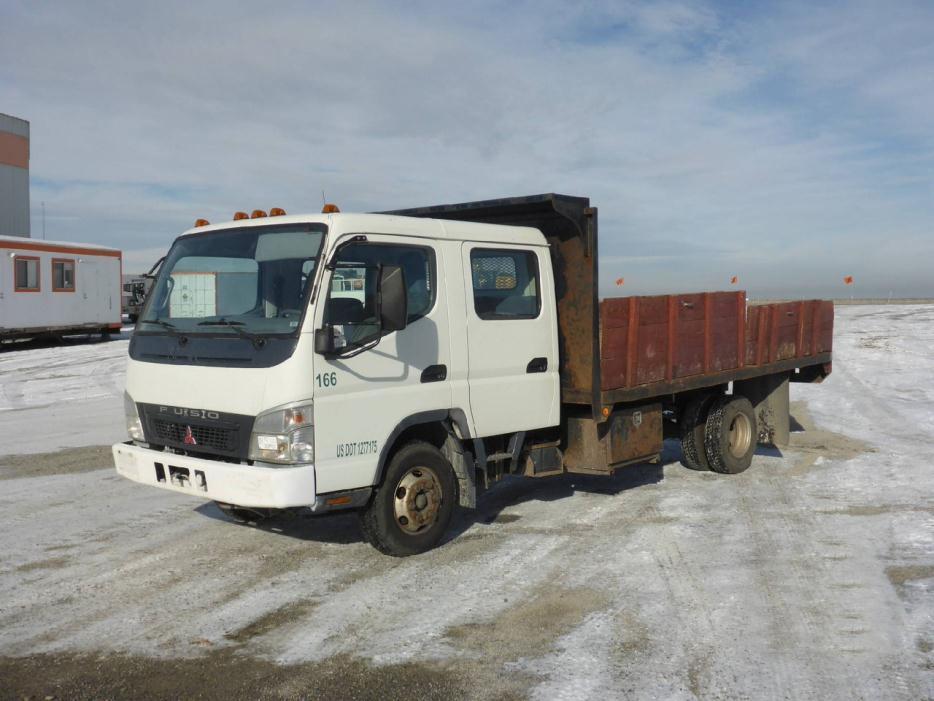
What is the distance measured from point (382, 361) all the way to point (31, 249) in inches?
826

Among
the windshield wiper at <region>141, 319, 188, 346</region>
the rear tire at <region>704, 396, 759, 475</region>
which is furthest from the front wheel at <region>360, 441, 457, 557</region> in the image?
the rear tire at <region>704, 396, 759, 475</region>

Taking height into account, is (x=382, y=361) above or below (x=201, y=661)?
above

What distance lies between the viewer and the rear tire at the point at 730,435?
29.8 feet

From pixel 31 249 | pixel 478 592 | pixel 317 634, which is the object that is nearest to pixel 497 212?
pixel 478 592

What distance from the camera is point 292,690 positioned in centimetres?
415

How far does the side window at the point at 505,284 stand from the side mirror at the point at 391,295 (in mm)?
1130

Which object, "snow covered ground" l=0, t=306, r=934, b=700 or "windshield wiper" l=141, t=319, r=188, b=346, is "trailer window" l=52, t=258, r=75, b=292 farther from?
"windshield wiper" l=141, t=319, r=188, b=346

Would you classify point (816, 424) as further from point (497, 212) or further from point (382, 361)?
point (382, 361)

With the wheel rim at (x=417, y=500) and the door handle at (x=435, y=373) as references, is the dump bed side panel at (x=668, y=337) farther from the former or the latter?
the wheel rim at (x=417, y=500)

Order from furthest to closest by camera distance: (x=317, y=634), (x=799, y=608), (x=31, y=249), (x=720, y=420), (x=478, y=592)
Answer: (x=31, y=249)
(x=720, y=420)
(x=478, y=592)
(x=799, y=608)
(x=317, y=634)

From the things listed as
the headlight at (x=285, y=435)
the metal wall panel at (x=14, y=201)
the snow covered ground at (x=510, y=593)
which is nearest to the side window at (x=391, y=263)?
the headlight at (x=285, y=435)

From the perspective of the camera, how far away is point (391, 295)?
5344 millimetres

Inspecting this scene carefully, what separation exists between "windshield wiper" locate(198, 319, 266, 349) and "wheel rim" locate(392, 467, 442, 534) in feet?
4.63

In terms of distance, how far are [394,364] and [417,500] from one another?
3.38 ft
